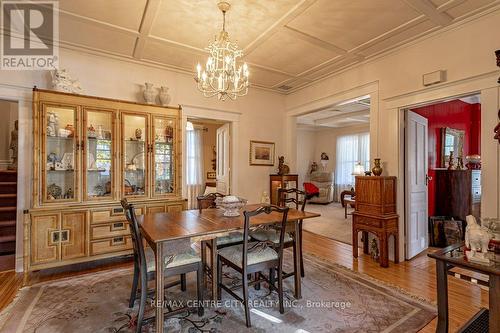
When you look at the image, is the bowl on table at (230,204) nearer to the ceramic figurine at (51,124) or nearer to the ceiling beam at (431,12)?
the ceramic figurine at (51,124)

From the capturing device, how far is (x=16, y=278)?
2.92m

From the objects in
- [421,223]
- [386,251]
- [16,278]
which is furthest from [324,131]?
[16,278]

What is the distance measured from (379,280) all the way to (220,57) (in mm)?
3067

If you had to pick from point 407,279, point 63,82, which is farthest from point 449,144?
point 63,82

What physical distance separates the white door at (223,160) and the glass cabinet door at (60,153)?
2.51 metres

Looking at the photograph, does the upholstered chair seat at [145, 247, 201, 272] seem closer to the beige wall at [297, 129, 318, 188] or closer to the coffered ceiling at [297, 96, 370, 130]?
the coffered ceiling at [297, 96, 370, 130]

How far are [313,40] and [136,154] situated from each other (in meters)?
2.93

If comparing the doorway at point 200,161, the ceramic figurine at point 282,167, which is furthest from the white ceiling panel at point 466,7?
the doorway at point 200,161

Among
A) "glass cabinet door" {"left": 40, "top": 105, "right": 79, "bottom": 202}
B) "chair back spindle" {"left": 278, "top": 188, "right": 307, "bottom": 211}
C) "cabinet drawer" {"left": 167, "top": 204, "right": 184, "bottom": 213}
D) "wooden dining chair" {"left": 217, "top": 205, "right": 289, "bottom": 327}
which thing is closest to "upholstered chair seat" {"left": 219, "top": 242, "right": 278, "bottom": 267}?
"wooden dining chair" {"left": 217, "top": 205, "right": 289, "bottom": 327}

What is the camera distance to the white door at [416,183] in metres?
3.55

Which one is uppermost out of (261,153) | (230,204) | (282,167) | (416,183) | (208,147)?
(208,147)

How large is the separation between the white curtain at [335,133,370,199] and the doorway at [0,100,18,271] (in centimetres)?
876

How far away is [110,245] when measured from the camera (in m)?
3.27

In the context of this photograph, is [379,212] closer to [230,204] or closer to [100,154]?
[230,204]
